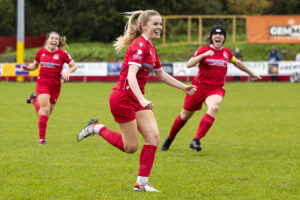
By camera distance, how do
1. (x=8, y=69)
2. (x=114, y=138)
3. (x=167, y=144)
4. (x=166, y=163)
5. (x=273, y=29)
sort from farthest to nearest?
(x=273, y=29) → (x=8, y=69) → (x=167, y=144) → (x=166, y=163) → (x=114, y=138)

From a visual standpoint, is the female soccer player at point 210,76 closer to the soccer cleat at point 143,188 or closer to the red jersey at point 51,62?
the red jersey at point 51,62

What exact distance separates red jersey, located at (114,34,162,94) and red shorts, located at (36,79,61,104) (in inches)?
160

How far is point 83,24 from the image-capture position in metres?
46.6

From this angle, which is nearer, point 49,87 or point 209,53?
point 209,53

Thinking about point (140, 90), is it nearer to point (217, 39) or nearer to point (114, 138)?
point (114, 138)

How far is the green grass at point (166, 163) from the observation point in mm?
5852

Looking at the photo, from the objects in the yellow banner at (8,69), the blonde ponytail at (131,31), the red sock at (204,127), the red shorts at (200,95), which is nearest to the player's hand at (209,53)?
the red shorts at (200,95)

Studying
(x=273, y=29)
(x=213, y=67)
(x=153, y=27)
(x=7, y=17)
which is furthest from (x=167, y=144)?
(x=7, y=17)

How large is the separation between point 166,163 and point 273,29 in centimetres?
2777

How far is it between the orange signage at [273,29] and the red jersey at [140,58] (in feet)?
95.2

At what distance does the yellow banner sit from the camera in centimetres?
3108

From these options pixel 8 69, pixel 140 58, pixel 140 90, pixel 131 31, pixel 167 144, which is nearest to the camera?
pixel 140 58

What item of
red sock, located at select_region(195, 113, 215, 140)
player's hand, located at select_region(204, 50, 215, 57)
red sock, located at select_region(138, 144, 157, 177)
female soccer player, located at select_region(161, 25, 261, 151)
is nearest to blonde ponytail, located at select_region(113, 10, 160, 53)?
red sock, located at select_region(138, 144, 157, 177)

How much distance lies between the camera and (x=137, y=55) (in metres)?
5.62
